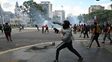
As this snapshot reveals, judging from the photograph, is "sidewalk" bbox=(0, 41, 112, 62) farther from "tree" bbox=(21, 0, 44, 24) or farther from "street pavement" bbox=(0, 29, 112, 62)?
"tree" bbox=(21, 0, 44, 24)

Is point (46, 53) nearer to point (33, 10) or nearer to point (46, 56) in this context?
point (46, 56)

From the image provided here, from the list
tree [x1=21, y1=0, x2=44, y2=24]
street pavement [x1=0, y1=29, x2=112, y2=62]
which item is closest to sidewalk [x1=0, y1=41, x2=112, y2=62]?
street pavement [x1=0, y1=29, x2=112, y2=62]

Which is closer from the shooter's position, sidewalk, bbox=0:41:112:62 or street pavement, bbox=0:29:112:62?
sidewalk, bbox=0:41:112:62

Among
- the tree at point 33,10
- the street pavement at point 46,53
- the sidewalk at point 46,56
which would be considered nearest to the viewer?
the sidewalk at point 46,56

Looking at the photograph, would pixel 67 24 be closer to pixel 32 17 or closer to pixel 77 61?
pixel 77 61

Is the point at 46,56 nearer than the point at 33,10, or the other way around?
the point at 46,56

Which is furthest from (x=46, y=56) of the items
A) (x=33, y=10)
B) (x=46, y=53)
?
(x=33, y=10)

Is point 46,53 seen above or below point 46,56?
below

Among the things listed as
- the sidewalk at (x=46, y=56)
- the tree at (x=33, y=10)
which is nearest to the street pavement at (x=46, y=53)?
the sidewalk at (x=46, y=56)

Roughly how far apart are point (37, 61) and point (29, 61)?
30 centimetres

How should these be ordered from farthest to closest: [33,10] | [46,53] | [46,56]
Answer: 1. [33,10]
2. [46,53]
3. [46,56]

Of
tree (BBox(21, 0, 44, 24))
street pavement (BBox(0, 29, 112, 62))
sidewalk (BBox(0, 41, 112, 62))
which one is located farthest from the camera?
tree (BBox(21, 0, 44, 24))

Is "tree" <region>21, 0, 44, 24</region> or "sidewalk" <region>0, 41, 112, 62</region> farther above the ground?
"sidewalk" <region>0, 41, 112, 62</region>

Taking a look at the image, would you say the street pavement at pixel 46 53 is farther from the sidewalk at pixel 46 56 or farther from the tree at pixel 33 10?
the tree at pixel 33 10
